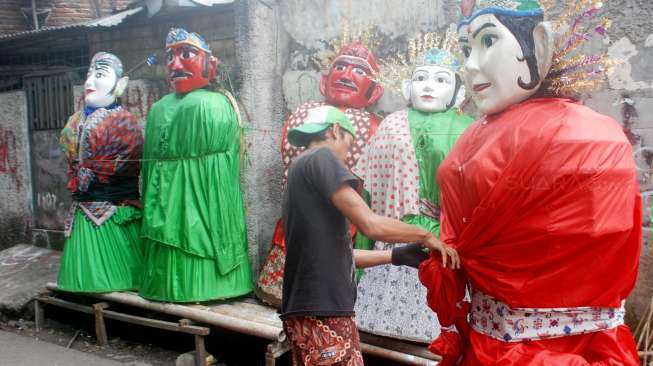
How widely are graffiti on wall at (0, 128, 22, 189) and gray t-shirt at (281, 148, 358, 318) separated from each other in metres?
5.41

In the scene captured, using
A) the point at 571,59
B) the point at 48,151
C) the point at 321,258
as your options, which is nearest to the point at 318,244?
the point at 321,258

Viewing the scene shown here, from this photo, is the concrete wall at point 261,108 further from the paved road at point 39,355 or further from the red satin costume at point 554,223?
the red satin costume at point 554,223

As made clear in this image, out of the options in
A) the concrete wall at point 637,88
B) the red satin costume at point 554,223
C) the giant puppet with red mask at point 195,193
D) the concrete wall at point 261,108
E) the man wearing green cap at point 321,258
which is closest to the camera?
the red satin costume at point 554,223

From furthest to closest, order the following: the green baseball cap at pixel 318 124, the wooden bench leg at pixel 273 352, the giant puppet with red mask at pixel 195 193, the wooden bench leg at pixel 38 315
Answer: the wooden bench leg at pixel 38 315 < the giant puppet with red mask at pixel 195 193 < the wooden bench leg at pixel 273 352 < the green baseball cap at pixel 318 124

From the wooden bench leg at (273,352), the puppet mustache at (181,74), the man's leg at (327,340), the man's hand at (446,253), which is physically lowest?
the wooden bench leg at (273,352)

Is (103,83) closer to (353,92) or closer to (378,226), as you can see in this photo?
(353,92)

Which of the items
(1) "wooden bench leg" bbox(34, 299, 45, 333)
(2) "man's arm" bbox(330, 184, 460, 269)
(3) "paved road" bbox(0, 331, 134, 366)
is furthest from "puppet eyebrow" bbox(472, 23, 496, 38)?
(1) "wooden bench leg" bbox(34, 299, 45, 333)

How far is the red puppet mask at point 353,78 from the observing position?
13.0ft

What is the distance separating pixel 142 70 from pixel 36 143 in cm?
213

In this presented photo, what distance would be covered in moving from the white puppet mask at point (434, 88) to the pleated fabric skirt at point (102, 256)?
2.72m

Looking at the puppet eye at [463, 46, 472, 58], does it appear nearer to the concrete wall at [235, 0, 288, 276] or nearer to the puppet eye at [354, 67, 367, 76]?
the puppet eye at [354, 67, 367, 76]

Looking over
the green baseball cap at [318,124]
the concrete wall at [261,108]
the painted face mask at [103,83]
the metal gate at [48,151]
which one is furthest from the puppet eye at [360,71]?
the metal gate at [48,151]

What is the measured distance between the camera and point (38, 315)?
5.19 m

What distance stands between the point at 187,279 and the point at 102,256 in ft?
3.09
